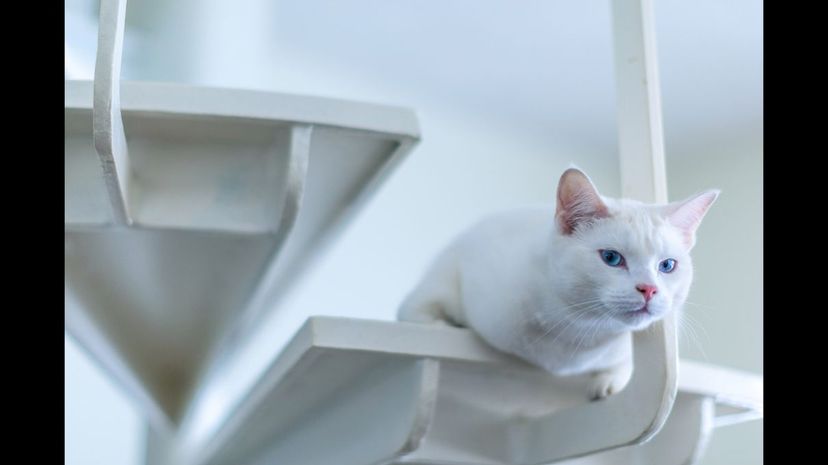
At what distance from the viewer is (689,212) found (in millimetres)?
946

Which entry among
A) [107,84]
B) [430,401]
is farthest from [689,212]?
[107,84]

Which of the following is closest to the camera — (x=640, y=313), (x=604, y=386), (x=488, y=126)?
(x=640, y=313)

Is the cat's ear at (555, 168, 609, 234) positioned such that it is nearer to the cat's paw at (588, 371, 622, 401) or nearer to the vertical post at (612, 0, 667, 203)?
the vertical post at (612, 0, 667, 203)

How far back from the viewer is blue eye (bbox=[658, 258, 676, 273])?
938 millimetres

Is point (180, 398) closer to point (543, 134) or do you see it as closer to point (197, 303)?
Result: point (197, 303)

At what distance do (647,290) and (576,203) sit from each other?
124 mm

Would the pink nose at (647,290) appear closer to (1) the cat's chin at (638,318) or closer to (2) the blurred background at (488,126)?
(1) the cat's chin at (638,318)

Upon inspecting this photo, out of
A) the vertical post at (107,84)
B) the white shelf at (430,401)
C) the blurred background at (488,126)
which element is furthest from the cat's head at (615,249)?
the blurred background at (488,126)

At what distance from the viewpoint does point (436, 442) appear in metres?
1.01

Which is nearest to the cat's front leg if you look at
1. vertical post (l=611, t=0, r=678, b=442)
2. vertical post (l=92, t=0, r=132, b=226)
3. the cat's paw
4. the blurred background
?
the cat's paw

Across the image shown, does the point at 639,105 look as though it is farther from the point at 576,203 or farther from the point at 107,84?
the point at 107,84

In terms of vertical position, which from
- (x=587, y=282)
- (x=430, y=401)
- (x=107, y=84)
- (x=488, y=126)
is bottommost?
(x=430, y=401)

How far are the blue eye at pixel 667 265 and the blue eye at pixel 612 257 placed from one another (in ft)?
0.12
